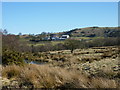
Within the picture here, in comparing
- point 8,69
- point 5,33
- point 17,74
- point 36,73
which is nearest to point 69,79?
point 36,73

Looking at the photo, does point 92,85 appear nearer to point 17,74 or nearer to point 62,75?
point 62,75

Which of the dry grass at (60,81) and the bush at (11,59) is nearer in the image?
the dry grass at (60,81)

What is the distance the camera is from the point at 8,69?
306 inches

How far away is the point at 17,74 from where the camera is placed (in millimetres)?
7375

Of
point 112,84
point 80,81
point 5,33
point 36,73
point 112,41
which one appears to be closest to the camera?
point 112,84

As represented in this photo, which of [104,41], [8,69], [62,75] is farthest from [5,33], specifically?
[104,41]

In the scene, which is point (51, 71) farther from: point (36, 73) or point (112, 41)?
point (112, 41)

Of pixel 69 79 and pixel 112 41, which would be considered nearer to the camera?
pixel 69 79

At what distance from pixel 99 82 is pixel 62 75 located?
Answer: 1528 millimetres

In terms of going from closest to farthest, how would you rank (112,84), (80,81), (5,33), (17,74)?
(112,84)
(80,81)
(17,74)
(5,33)

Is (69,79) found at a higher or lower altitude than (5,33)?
lower

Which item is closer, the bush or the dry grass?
the dry grass

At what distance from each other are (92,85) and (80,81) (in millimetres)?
440

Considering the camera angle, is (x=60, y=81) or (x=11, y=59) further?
(x=11, y=59)
